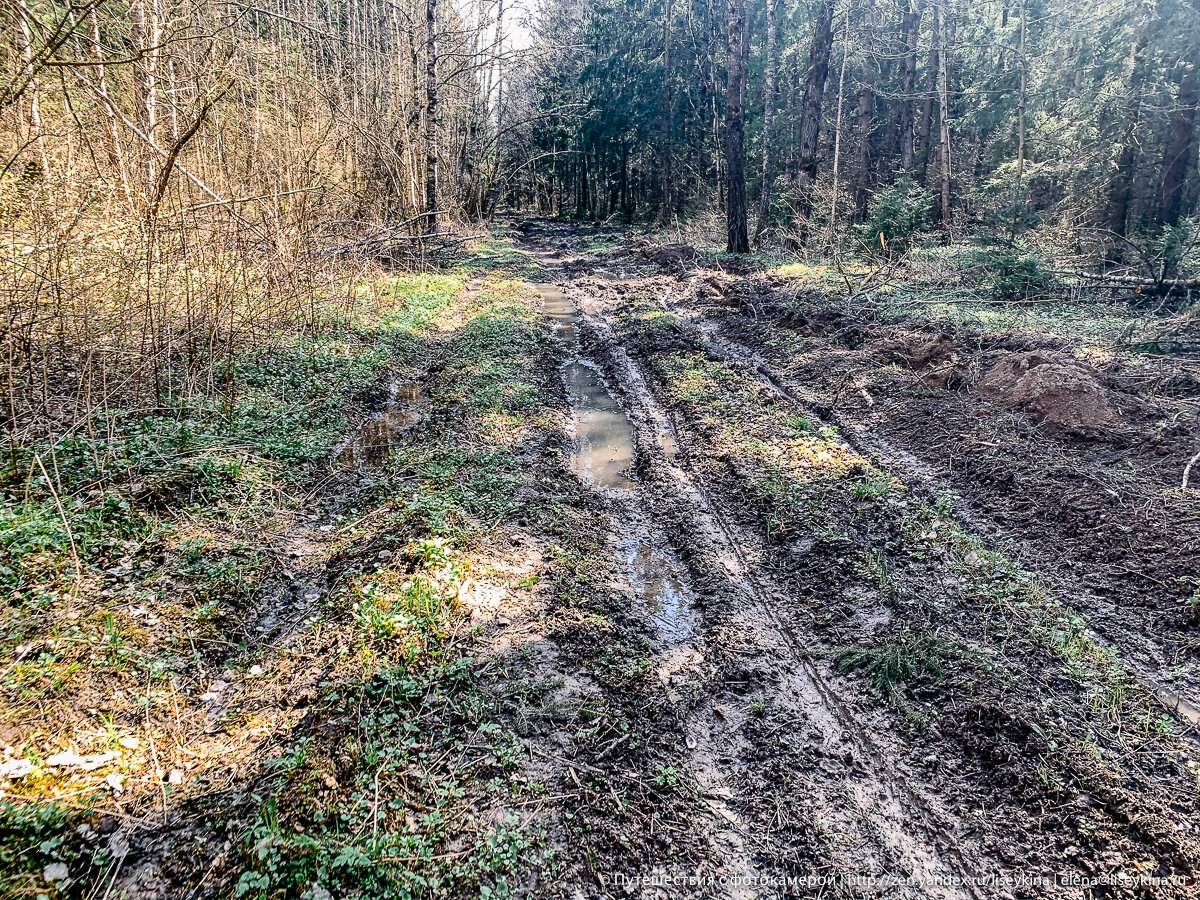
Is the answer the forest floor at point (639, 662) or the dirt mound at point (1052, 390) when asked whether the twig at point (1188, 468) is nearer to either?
the forest floor at point (639, 662)

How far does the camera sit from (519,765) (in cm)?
274

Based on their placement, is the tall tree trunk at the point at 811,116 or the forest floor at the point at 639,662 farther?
the tall tree trunk at the point at 811,116

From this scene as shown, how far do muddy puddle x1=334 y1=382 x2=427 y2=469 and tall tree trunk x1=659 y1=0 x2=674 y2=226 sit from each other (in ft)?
77.9

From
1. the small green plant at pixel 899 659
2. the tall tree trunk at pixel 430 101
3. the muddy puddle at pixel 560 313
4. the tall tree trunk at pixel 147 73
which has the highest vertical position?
the tall tree trunk at pixel 430 101

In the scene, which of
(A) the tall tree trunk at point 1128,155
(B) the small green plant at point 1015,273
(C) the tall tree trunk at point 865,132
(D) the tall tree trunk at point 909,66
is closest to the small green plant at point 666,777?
(B) the small green plant at point 1015,273

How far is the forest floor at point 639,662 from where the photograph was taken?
238 centimetres

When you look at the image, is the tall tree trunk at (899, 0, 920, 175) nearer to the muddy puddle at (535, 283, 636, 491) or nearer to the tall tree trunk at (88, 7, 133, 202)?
the muddy puddle at (535, 283, 636, 491)

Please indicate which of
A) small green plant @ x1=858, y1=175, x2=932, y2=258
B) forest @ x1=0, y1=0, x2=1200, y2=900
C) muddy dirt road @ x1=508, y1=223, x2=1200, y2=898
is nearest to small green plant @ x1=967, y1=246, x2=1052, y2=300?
→ forest @ x1=0, y1=0, x2=1200, y2=900

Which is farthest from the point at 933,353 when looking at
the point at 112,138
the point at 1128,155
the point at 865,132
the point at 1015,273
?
the point at 865,132

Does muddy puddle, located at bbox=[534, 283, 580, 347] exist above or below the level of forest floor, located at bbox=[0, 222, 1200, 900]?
above

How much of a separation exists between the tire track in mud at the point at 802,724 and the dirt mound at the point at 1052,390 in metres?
3.60

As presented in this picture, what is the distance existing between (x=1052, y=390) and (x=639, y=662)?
5383mm

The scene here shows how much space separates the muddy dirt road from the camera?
2428 mm

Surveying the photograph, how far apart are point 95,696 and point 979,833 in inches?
156
